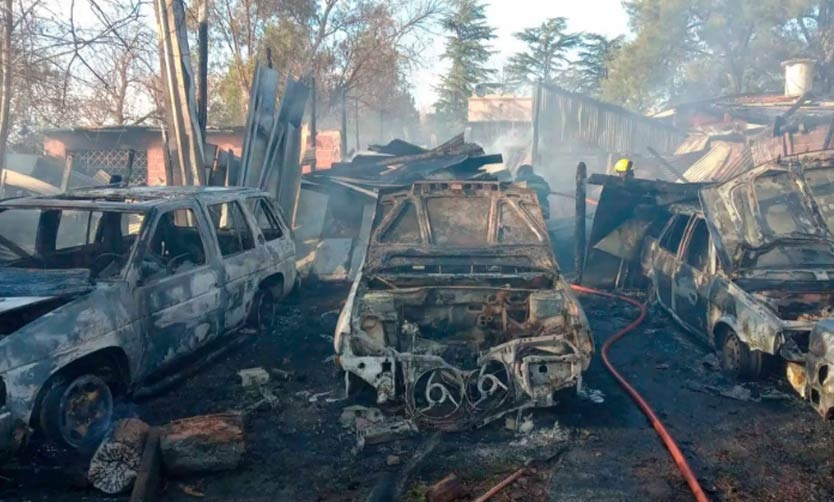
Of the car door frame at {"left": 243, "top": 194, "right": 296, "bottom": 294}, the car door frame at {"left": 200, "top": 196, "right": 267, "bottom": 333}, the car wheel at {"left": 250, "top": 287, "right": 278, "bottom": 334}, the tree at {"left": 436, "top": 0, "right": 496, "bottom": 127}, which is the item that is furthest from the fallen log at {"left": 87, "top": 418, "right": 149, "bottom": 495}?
the tree at {"left": 436, "top": 0, "right": 496, "bottom": 127}

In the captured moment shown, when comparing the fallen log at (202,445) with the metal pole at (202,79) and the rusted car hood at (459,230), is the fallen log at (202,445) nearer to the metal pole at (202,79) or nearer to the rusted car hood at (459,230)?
the rusted car hood at (459,230)

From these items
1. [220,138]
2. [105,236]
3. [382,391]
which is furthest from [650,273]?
[220,138]

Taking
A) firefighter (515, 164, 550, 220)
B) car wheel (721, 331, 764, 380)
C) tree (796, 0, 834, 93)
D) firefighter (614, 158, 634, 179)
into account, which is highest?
tree (796, 0, 834, 93)

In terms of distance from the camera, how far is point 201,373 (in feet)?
20.2

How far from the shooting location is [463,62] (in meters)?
45.9

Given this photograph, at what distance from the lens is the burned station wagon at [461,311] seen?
192 inches

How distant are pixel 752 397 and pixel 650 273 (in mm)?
3319

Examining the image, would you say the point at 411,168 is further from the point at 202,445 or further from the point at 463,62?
the point at 463,62

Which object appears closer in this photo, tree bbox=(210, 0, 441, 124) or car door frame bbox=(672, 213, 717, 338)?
car door frame bbox=(672, 213, 717, 338)

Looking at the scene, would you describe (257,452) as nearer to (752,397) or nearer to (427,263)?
(427,263)

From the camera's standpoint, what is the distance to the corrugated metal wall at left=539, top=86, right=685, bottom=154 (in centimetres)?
2548

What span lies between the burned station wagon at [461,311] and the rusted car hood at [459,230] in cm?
1

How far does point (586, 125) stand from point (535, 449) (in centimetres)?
2291

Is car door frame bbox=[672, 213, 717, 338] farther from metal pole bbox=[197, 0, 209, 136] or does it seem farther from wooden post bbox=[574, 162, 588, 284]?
metal pole bbox=[197, 0, 209, 136]
